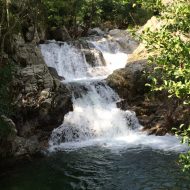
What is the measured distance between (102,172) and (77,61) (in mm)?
17882

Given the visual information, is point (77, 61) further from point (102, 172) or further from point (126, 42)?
point (102, 172)

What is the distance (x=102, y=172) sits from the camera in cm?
1831

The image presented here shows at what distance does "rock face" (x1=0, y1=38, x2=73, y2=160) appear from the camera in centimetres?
2319

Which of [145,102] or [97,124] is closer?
[97,124]

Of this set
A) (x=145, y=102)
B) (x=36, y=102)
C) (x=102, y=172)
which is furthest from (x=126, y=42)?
(x=102, y=172)

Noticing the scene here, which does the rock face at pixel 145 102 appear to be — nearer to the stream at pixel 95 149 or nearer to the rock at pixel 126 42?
the stream at pixel 95 149

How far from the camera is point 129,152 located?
68.6 feet

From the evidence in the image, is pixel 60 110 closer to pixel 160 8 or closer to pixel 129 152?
pixel 129 152

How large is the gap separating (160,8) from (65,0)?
33109 mm

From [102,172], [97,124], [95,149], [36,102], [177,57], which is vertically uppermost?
[36,102]

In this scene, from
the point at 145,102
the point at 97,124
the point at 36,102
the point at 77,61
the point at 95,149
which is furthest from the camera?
the point at 77,61

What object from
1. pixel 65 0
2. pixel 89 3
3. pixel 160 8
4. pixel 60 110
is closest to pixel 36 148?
pixel 60 110

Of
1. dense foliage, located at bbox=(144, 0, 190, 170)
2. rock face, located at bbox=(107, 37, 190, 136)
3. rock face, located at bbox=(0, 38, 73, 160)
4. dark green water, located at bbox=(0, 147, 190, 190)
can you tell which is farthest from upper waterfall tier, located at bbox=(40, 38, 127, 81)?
dense foliage, located at bbox=(144, 0, 190, 170)

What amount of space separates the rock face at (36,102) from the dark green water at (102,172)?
98.6 inches
